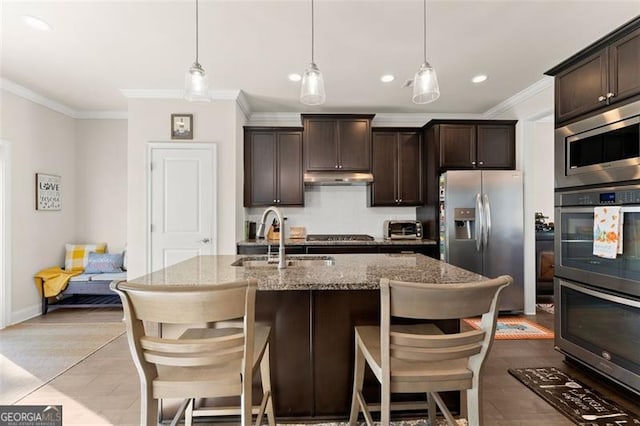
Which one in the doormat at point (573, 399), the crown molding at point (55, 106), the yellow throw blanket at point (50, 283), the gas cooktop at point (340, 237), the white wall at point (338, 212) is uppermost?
the crown molding at point (55, 106)

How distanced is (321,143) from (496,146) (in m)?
2.20

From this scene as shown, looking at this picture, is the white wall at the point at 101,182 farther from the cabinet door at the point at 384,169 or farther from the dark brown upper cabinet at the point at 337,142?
the cabinet door at the point at 384,169

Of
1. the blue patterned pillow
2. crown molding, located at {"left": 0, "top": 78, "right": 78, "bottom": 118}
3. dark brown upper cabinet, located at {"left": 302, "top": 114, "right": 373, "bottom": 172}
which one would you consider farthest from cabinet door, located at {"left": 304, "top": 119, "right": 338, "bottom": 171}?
crown molding, located at {"left": 0, "top": 78, "right": 78, "bottom": 118}

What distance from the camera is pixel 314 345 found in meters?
1.83

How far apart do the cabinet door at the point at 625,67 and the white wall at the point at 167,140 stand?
340 cm

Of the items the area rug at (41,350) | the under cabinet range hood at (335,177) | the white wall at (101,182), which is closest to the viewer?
the area rug at (41,350)

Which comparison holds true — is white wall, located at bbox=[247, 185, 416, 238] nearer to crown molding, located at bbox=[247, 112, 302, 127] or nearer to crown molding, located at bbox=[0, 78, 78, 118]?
crown molding, located at bbox=[247, 112, 302, 127]

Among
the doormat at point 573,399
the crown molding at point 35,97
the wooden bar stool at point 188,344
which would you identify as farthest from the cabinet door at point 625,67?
the crown molding at point 35,97

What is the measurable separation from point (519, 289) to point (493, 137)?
1.89 m

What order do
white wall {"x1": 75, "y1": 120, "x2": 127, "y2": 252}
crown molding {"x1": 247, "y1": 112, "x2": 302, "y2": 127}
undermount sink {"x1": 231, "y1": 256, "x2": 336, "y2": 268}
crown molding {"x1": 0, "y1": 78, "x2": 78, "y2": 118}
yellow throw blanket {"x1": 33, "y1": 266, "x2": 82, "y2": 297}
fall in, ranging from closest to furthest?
undermount sink {"x1": 231, "y1": 256, "x2": 336, "y2": 268} → crown molding {"x1": 0, "y1": 78, "x2": 78, "y2": 118} → yellow throw blanket {"x1": 33, "y1": 266, "x2": 82, "y2": 297} → crown molding {"x1": 247, "y1": 112, "x2": 302, "y2": 127} → white wall {"x1": 75, "y1": 120, "x2": 127, "y2": 252}

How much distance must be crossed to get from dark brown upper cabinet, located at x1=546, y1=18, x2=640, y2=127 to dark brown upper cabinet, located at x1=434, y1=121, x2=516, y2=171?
1321 millimetres

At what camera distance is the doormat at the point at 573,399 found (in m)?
1.93

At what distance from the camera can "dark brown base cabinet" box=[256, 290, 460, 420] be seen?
6.00 feet

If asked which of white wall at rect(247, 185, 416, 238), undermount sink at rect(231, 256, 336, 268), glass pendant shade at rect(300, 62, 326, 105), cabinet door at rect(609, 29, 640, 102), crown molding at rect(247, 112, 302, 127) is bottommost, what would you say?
undermount sink at rect(231, 256, 336, 268)
